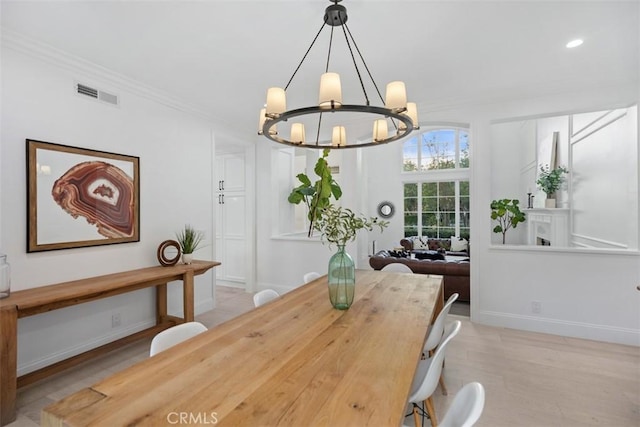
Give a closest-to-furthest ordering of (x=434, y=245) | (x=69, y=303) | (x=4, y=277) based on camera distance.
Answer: (x=4, y=277) → (x=69, y=303) → (x=434, y=245)

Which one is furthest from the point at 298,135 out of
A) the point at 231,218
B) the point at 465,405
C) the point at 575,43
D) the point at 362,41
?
the point at 231,218

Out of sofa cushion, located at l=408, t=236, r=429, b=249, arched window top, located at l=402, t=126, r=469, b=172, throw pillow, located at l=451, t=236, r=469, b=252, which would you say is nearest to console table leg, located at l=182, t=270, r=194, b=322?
sofa cushion, located at l=408, t=236, r=429, b=249

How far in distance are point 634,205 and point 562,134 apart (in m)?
2.32

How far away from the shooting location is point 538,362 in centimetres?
269

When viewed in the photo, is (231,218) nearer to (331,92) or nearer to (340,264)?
(340,264)

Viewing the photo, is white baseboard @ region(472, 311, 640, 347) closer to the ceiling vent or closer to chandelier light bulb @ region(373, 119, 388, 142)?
chandelier light bulb @ region(373, 119, 388, 142)

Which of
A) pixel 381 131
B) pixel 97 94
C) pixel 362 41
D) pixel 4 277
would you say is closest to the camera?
pixel 4 277

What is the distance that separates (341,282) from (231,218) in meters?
4.09

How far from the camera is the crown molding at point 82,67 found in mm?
2327

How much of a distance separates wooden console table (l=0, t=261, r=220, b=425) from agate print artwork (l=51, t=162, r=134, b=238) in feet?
1.68

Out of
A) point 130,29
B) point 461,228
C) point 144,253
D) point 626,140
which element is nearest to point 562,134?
point 626,140

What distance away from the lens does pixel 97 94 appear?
2883mm

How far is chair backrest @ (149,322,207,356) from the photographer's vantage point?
137 cm

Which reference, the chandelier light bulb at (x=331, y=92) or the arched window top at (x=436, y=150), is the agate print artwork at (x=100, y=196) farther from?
the arched window top at (x=436, y=150)
